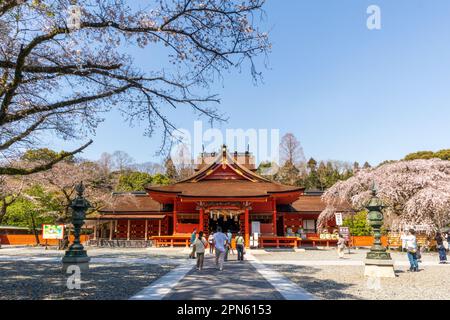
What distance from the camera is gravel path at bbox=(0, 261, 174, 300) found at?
295 inches

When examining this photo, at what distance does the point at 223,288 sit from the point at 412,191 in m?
19.7

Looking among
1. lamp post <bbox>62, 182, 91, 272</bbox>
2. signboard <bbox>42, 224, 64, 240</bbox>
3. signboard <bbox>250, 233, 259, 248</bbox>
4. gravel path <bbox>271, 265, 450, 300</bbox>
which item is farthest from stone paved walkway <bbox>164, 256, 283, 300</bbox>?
signboard <bbox>42, 224, 64, 240</bbox>

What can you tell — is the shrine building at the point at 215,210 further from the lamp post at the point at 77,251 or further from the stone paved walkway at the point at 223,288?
the stone paved walkway at the point at 223,288

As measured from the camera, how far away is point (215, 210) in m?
25.2

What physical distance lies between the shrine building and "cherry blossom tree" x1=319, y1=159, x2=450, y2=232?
17.5 ft

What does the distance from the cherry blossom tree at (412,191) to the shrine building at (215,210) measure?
5.35m

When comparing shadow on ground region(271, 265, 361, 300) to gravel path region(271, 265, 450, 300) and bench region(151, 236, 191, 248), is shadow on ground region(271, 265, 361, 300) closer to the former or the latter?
gravel path region(271, 265, 450, 300)

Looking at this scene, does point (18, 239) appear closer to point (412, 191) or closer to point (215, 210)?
point (215, 210)

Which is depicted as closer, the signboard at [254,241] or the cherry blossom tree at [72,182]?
the cherry blossom tree at [72,182]

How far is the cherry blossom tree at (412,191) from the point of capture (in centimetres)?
2080

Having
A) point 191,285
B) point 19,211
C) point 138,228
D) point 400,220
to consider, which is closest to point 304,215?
point 400,220

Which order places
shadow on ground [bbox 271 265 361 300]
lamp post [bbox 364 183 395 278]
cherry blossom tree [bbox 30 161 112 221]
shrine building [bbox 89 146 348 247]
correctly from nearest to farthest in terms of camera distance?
shadow on ground [bbox 271 265 361 300], lamp post [bbox 364 183 395 278], cherry blossom tree [bbox 30 161 112 221], shrine building [bbox 89 146 348 247]

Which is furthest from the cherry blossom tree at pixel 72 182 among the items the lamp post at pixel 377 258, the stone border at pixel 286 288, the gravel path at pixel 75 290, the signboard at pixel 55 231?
the lamp post at pixel 377 258
